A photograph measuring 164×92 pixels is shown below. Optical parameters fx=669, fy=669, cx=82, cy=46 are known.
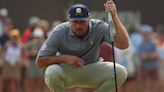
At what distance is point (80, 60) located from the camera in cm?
769

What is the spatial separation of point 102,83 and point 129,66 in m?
6.98

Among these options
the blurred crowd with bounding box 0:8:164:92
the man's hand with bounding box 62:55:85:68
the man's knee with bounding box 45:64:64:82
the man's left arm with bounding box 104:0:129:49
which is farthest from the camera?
the blurred crowd with bounding box 0:8:164:92

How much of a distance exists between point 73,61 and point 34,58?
284 inches

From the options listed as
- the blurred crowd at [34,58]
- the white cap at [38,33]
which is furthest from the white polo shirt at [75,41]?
the white cap at [38,33]

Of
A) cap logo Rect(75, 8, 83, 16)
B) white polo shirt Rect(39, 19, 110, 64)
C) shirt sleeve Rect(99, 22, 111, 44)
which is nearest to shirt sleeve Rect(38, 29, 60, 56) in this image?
white polo shirt Rect(39, 19, 110, 64)

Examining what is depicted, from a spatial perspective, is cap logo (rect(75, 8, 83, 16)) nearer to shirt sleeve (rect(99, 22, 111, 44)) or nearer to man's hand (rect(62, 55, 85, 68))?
shirt sleeve (rect(99, 22, 111, 44))

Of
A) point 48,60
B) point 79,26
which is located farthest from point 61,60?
point 79,26

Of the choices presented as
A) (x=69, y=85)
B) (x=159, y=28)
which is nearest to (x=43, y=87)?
(x=159, y=28)

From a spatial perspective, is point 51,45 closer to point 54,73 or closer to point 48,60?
point 48,60

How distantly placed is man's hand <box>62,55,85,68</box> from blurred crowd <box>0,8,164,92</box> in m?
6.10

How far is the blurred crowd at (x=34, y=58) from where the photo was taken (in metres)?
14.6

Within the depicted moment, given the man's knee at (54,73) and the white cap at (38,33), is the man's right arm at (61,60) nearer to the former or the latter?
the man's knee at (54,73)

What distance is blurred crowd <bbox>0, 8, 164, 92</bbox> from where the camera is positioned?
14633mm

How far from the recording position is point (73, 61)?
761 centimetres
